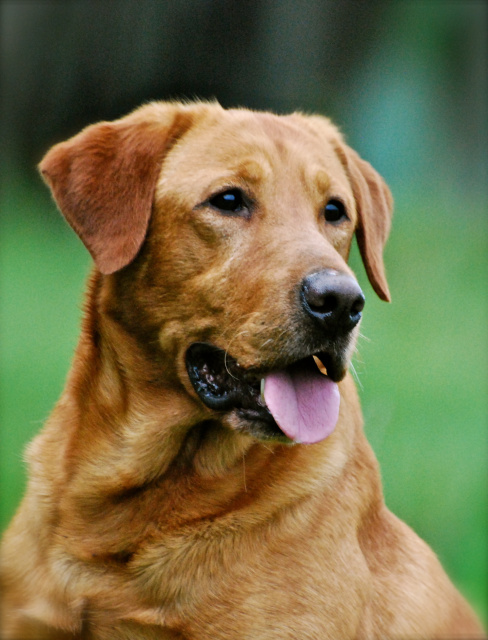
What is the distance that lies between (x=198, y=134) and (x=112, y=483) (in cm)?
154

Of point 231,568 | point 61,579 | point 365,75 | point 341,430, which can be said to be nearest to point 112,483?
point 61,579

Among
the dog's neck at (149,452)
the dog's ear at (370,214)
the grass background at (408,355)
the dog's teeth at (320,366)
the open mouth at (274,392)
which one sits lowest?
the grass background at (408,355)

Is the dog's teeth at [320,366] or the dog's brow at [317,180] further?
the dog's brow at [317,180]

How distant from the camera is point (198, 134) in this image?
139 inches

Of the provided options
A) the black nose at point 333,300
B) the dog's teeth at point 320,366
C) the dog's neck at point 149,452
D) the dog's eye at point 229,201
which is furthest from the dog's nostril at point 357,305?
the dog's eye at point 229,201

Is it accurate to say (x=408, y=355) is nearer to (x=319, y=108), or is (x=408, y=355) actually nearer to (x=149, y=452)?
(x=319, y=108)

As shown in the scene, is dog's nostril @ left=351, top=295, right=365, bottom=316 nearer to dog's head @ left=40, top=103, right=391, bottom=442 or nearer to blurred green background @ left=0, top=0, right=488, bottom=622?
dog's head @ left=40, top=103, right=391, bottom=442

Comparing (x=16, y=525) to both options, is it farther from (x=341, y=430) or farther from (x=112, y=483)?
(x=341, y=430)

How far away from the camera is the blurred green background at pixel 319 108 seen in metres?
9.27

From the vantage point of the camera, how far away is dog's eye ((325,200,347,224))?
363 centimetres

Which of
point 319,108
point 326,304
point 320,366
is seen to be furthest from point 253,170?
point 319,108

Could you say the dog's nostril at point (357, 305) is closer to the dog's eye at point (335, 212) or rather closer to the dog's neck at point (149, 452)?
the dog's neck at point (149, 452)

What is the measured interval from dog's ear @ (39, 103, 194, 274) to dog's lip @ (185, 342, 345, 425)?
50 cm

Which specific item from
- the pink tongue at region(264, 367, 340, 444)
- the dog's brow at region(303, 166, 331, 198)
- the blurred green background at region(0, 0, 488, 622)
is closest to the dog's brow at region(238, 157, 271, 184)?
the dog's brow at region(303, 166, 331, 198)
